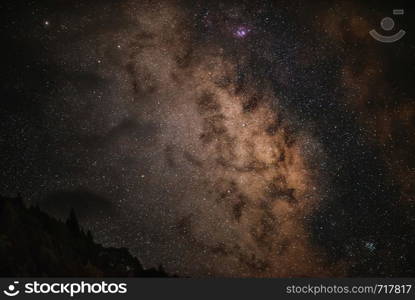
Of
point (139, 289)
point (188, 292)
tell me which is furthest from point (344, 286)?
point (139, 289)

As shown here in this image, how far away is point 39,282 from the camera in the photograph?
1112 cm

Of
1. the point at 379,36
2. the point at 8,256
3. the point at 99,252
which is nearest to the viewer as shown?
the point at 379,36

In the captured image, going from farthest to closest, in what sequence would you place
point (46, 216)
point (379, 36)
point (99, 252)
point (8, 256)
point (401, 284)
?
1. point (99, 252)
2. point (46, 216)
3. point (8, 256)
4. point (379, 36)
5. point (401, 284)

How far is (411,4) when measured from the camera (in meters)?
14.2

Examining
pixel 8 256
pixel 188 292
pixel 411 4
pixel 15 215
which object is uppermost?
pixel 15 215

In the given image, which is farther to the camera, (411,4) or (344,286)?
(411,4)

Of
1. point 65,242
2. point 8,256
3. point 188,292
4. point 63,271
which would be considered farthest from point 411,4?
point 65,242

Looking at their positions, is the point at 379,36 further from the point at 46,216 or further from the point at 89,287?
the point at 46,216

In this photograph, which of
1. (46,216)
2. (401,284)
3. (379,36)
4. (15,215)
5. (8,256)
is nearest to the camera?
(401,284)

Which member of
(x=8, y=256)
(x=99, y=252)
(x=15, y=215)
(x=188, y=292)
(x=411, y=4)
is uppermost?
(x=99, y=252)

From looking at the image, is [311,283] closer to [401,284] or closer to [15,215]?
[401,284]

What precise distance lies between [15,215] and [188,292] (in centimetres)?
3423

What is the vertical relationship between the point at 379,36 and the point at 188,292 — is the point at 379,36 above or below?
above

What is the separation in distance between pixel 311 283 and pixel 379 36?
10.1m
